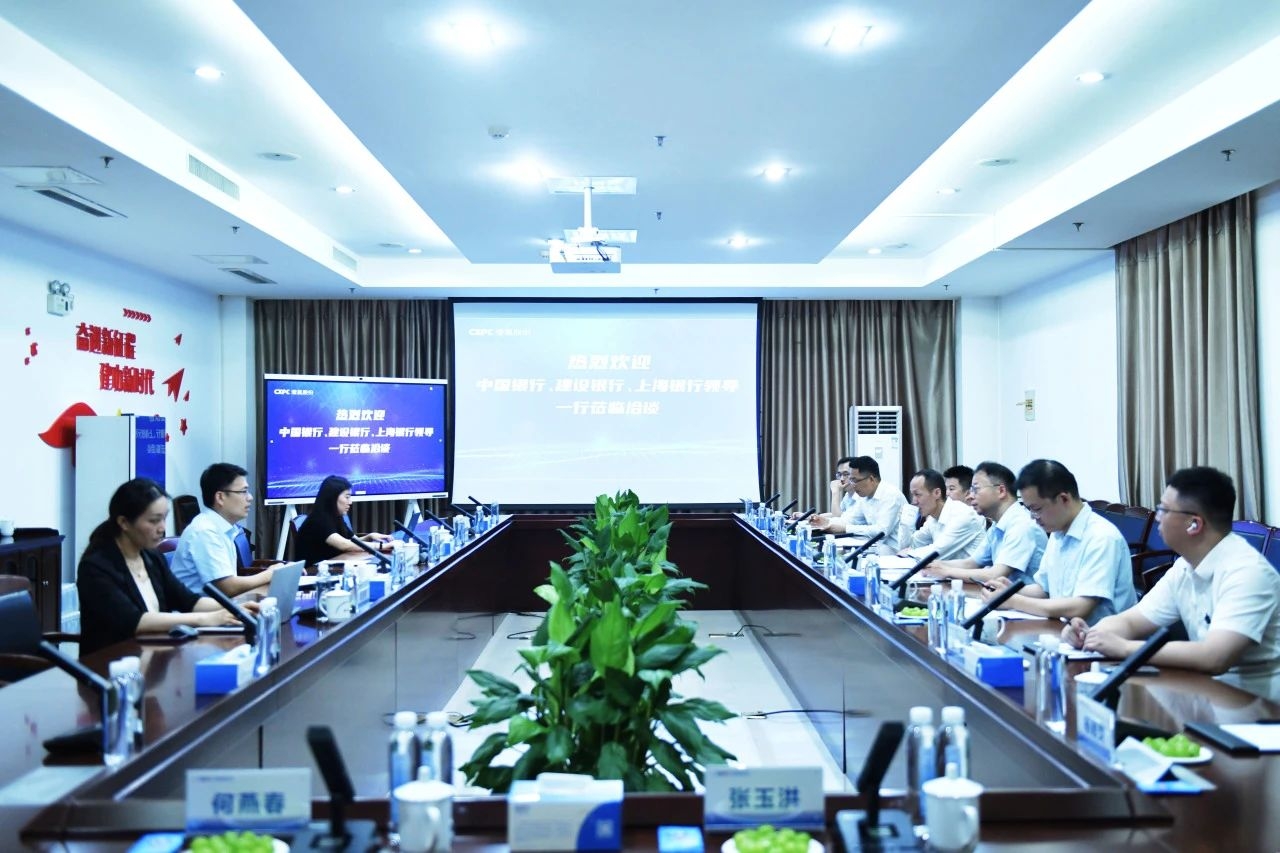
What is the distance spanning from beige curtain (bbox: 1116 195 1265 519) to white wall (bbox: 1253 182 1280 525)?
45 millimetres

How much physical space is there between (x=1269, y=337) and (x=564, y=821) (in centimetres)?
550

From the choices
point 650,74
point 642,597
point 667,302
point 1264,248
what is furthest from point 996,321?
point 642,597

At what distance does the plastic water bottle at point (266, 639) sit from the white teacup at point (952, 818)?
65.2 inches

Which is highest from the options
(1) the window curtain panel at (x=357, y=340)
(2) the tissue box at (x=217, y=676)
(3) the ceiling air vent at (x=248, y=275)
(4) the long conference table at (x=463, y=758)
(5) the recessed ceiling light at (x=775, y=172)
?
(5) the recessed ceiling light at (x=775, y=172)

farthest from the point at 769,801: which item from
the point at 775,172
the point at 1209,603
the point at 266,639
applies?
the point at 775,172

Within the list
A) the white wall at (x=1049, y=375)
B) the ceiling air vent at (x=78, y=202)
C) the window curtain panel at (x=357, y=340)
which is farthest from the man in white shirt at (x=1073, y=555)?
the window curtain panel at (x=357, y=340)

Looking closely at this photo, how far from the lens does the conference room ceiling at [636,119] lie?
3.53 meters

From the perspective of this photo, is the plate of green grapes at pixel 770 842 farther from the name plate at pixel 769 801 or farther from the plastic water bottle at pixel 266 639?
the plastic water bottle at pixel 266 639

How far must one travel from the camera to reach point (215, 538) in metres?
3.92

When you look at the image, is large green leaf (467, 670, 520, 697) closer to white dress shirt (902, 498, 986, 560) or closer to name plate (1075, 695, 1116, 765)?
name plate (1075, 695, 1116, 765)

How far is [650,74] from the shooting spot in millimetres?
3865

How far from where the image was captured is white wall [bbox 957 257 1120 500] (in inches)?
281

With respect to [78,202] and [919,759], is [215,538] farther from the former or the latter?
[919,759]

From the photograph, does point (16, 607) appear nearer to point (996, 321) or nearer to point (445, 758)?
point (445, 758)
